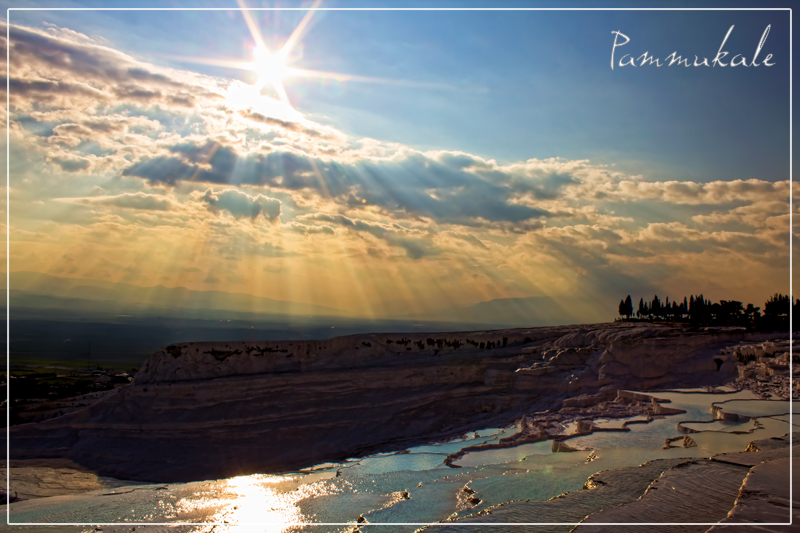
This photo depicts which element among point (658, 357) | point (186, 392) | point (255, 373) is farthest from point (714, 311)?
point (186, 392)

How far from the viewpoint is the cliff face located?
1775cm

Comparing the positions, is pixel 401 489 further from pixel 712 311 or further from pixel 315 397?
pixel 712 311

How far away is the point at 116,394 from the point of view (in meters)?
20.5

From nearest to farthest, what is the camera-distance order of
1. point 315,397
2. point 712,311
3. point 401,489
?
point 401,489
point 315,397
point 712,311

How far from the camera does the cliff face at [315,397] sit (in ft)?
58.2

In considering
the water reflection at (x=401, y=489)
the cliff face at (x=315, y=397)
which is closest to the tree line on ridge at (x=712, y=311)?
the cliff face at (x=315, y=397)

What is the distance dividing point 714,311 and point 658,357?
28730mm

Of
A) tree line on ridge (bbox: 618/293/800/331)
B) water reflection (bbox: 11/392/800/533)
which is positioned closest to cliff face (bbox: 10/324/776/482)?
water reflection (bbox: 11/392/800/533)

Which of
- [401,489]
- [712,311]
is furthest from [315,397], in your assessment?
[712,311]

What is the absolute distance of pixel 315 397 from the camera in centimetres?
2039

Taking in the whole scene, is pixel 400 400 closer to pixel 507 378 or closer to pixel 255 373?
pixel 507 378

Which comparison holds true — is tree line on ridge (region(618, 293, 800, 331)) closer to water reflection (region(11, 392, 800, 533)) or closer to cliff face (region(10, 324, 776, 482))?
cliff face (region(10, 324, 776, 482))

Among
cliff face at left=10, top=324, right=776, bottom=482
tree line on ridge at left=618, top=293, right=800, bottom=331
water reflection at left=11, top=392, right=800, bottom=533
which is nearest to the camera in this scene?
water reflection at left=11, top=392, right=800, bottom=533

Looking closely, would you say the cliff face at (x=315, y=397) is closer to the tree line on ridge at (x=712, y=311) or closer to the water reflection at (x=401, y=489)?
the water reflection at (x=401, y=489)
